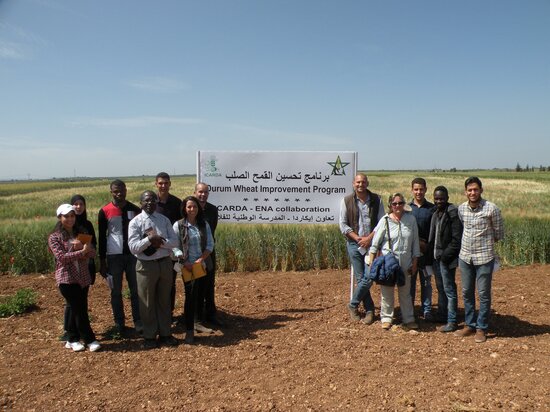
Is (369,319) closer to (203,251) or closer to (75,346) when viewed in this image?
(203,251)

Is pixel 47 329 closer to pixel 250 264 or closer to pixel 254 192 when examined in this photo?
pixel 254 192

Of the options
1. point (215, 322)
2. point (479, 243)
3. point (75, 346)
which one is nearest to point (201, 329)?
point (215, 322)

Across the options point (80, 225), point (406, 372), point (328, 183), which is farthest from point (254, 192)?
point (406, 372)

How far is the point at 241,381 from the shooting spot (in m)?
4.05

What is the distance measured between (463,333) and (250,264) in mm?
5016

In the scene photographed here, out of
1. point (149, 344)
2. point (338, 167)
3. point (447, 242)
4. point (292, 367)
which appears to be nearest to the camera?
point (292, 367)

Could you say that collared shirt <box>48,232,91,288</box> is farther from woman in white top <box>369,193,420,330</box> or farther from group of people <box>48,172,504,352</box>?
woman in white top <box>369,193,420,330</box>

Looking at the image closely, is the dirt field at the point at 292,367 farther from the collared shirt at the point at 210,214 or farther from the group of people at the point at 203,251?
the collared shirt at the point at 210,214

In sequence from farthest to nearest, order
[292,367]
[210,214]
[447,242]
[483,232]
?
[210,214], [447,242], [483,232], [292,367]

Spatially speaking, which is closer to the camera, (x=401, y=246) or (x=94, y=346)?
(x=94, y=346)

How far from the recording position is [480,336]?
491cm

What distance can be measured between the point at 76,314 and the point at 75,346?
0.37m

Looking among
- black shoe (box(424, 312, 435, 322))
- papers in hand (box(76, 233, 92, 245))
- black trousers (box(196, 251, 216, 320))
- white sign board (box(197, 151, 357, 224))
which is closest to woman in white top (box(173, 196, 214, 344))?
black trousers (box(196, 251, 216, 320))

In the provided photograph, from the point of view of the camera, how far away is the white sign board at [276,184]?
22.3 ft
